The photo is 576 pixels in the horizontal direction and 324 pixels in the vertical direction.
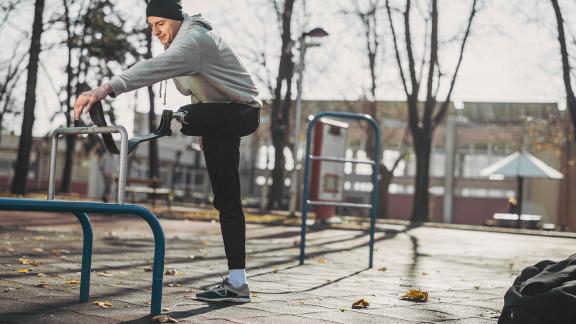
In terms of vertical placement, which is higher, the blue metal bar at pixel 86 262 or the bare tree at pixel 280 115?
the bare tree at pixel 280 115

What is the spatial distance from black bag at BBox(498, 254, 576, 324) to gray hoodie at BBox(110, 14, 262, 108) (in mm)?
1743

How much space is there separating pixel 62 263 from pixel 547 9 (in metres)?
17.3

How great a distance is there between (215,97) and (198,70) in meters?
0.27

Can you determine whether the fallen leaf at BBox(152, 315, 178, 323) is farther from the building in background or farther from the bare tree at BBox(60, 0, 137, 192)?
the building in background

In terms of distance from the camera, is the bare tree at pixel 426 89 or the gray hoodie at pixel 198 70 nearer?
the gray hoodie at pixel 198 70

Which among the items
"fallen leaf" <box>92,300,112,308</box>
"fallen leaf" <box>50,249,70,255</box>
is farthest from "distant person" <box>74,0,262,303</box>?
"fallen leaf" <box>50,249,70,255</box>

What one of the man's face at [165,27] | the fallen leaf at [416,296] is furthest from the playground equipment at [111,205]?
the fallen leaf at [416,296]

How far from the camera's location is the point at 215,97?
460 centimetres

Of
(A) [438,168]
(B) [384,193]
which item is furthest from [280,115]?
(A) [438,168]

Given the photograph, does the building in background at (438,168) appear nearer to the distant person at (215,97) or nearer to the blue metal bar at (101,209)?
the distant person at (215,97)

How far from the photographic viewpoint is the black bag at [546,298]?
3328 mm

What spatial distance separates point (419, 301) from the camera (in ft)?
17.2

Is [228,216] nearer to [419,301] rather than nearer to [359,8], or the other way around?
[419,301]

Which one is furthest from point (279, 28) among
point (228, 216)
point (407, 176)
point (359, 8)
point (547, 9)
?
point (407, 176)
